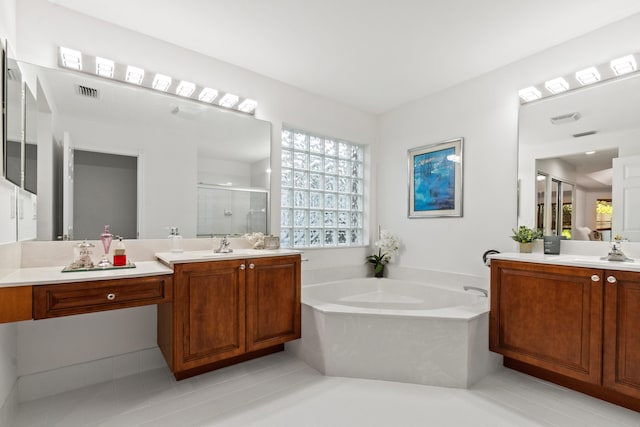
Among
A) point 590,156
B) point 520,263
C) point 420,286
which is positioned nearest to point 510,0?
point 590,156

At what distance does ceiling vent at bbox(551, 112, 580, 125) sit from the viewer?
2.41 m

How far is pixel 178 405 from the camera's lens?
1.89 m

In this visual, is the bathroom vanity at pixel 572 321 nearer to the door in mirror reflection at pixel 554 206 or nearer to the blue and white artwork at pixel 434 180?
the door in mirror reflection at pixel 554 206

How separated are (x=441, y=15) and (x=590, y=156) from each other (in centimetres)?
150

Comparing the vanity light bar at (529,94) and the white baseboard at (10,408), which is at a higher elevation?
the vanity light bar at (529,94)

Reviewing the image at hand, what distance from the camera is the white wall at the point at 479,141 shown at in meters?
2.38

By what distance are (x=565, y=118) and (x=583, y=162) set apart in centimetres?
39

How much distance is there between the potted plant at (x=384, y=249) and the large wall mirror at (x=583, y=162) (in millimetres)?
1298

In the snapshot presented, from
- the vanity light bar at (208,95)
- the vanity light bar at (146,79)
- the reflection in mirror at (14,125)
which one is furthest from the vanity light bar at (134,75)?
the reflection in mirror at (14,125)

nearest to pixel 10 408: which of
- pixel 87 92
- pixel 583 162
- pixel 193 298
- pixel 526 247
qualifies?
pixel 193 298

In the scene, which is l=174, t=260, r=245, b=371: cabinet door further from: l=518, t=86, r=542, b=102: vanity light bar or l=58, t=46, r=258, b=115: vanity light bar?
l=518, t=86, r=542, b=102: vanity light bar

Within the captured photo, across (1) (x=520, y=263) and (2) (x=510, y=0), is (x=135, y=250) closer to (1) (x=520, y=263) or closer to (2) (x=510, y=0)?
(1) (x=520, y=263)

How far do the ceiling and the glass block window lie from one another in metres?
0.76

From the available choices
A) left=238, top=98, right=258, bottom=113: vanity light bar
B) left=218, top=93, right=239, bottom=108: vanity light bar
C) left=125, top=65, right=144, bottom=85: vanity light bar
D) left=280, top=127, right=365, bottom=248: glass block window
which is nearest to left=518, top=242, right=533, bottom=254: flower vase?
left=280, top=127, right=365, bottom=248: glass block window
